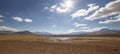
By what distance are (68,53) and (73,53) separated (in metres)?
0.69

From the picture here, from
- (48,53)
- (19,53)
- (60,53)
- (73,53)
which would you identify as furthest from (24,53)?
(73,53)

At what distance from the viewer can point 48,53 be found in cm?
1888

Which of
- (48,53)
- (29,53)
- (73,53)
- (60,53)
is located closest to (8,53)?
(29,53)

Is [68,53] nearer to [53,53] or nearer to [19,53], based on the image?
[53,53]

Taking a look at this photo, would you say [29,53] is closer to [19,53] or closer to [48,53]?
[19,53]

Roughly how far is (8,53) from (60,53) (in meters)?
6.83

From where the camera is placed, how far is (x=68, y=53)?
1923cm

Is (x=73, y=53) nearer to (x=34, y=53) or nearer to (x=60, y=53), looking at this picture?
(x=60, y=53)

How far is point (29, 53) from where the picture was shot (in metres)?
18.7

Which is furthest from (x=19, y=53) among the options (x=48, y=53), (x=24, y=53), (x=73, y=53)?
(x=73, y=53)

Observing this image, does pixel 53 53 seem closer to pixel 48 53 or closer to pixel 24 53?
pixel 48 53

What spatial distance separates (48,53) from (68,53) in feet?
9.00

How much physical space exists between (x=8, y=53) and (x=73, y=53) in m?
8.64

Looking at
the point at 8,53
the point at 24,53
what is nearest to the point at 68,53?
the point at 24,53
